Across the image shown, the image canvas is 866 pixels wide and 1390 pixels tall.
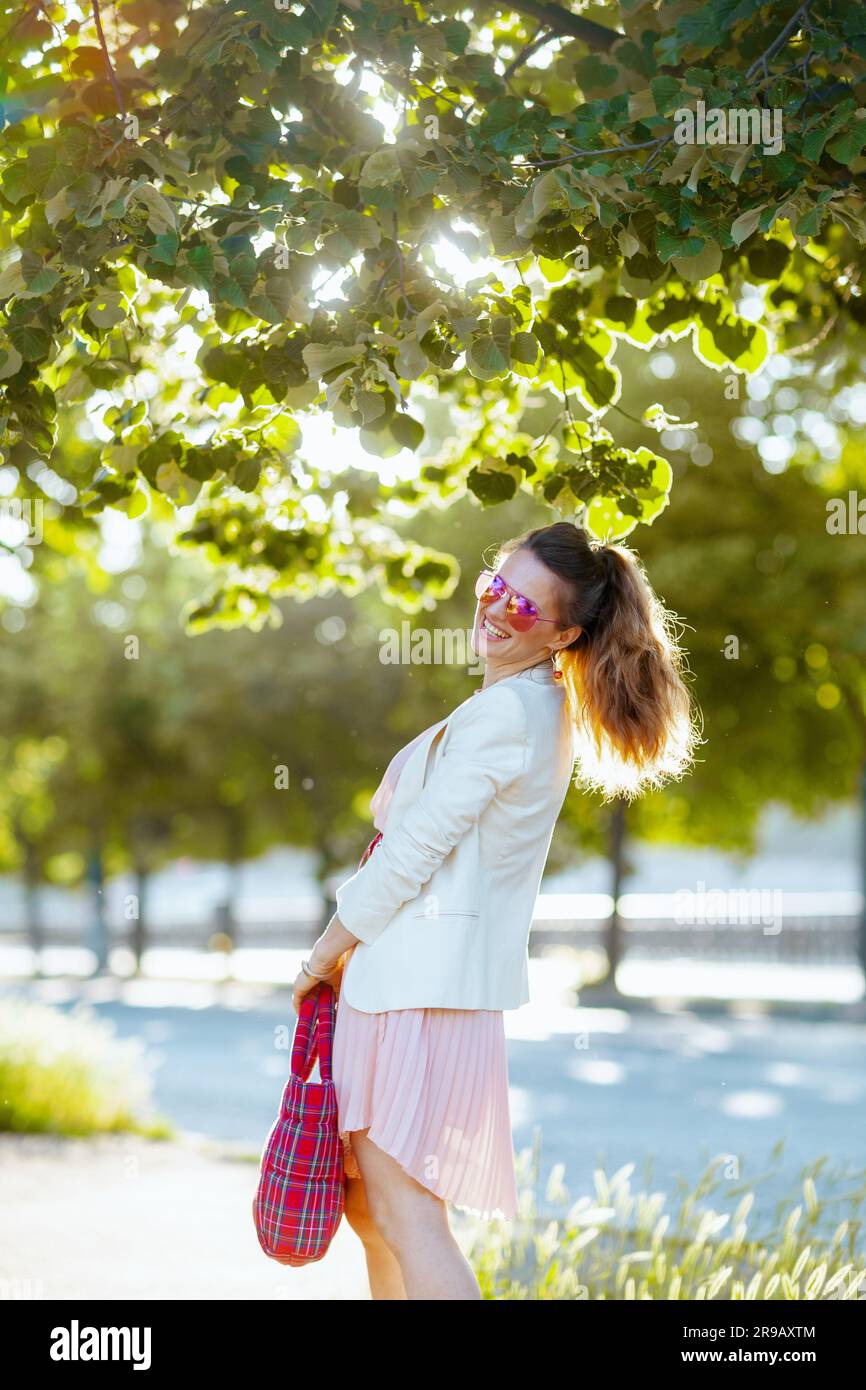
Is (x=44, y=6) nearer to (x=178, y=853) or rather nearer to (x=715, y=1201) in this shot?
(x=715, y=1201)

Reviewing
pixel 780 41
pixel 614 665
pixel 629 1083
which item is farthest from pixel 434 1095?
pixel 629 1083

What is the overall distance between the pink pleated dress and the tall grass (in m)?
1.39

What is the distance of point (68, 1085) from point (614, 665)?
7.07m

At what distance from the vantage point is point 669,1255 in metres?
5.16

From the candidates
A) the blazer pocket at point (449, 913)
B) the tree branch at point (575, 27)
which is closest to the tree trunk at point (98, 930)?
the tree branch at point (575, 27)

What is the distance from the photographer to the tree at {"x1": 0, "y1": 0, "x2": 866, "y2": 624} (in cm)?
326

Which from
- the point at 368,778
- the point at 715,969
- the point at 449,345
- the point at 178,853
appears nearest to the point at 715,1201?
the point at 449,345

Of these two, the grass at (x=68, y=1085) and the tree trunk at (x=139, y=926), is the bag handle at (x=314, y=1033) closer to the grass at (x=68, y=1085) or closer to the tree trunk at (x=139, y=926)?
the grass at (x=68, y=1085)

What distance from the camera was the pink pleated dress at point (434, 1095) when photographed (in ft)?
10.2

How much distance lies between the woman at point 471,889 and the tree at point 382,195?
2.15 feet

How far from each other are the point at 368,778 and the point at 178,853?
12756 millimetres

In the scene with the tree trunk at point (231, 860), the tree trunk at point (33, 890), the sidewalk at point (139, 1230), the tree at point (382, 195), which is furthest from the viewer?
the tree trunk at point (33, 890)

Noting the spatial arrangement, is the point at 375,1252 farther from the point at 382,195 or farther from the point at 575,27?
the point at 575,27

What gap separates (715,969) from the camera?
24406 mm
